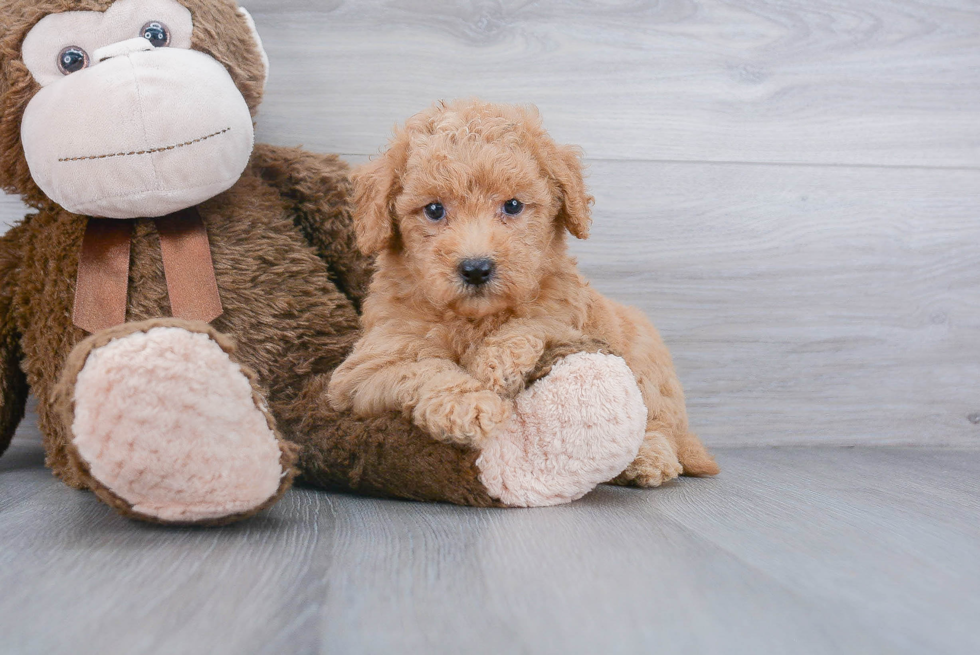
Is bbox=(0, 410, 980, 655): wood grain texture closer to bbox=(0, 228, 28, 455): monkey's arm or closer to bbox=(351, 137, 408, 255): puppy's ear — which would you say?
bbox=(0, 228, 28, 455): monkey's arm

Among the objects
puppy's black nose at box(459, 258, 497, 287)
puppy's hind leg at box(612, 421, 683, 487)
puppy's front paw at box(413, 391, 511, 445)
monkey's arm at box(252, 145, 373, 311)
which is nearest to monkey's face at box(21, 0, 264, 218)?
monkey's arm at box(252, 145, 373, 311)

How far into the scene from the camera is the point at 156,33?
1.37 meters

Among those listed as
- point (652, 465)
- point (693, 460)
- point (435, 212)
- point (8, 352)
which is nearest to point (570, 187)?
point (435, 212)

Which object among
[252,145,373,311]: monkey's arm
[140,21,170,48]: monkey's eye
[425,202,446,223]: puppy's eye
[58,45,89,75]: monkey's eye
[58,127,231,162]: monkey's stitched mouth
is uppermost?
[140,21,170,48]: monkey's eye

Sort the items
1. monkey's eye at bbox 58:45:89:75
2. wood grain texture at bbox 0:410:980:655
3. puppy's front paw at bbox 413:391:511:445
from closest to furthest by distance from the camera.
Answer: wood grain texture at bbox 0:410:980:655
puppy's front paw at bbox 413:391:511:445
monkey's eye at bbox 58:45:89:75

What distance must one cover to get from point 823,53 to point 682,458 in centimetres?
117

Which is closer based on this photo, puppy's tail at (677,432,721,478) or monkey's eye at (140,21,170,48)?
monkey's eye at (140,21,170,48)

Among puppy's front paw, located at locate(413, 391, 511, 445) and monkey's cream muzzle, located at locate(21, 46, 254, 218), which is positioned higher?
monkey's cream muzzle, located at locate(21, 46, 254, 218)

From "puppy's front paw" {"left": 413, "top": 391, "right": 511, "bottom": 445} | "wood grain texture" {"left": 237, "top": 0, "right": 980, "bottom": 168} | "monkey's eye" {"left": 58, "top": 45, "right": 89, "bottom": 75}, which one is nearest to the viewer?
"puppy's front paw" {"left": 413, "top": 391, "right": 511, "bottom": 445}

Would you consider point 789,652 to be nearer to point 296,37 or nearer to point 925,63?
point 296,37

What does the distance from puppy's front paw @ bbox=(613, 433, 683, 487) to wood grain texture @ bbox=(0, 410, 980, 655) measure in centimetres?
8

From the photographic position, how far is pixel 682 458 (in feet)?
5.13

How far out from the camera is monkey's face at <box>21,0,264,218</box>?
1.27 meters

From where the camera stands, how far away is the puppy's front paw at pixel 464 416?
1114 mm
